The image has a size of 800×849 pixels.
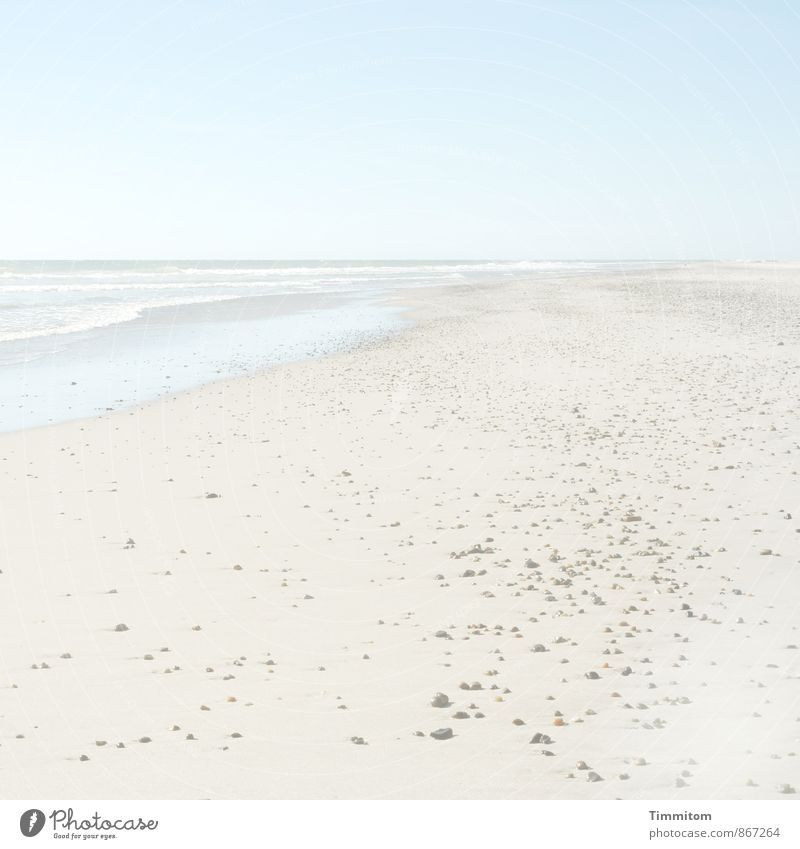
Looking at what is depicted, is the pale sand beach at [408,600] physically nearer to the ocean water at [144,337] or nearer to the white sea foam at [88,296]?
the ocean water at [144,337]

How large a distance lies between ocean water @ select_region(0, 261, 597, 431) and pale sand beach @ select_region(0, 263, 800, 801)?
195 inches

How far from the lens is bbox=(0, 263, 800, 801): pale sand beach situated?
6.35 m

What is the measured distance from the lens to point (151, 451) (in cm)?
1798

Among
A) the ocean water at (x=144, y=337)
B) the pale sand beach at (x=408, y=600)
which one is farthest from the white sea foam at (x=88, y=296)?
the pale sand beach at (x=408, y=600)

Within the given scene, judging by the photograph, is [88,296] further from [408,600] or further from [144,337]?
[408,600]

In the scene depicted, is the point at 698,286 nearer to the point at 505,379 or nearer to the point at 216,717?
the point at 505,379

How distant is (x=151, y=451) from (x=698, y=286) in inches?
2297

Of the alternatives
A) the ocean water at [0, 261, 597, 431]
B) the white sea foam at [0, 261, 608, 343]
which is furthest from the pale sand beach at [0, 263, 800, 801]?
the white sea foam at [0, 261, 608, 343]

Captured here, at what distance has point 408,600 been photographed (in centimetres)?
1004

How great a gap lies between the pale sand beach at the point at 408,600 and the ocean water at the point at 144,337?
4943 mm

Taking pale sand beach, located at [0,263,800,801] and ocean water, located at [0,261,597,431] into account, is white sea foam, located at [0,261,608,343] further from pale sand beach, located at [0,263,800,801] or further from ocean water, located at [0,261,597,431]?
pale sand beach, located at [0,263,800,801]

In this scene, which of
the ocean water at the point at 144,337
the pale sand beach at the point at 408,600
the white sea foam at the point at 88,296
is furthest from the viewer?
the white sea foam at the point at 88,296

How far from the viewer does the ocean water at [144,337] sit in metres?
25.2
